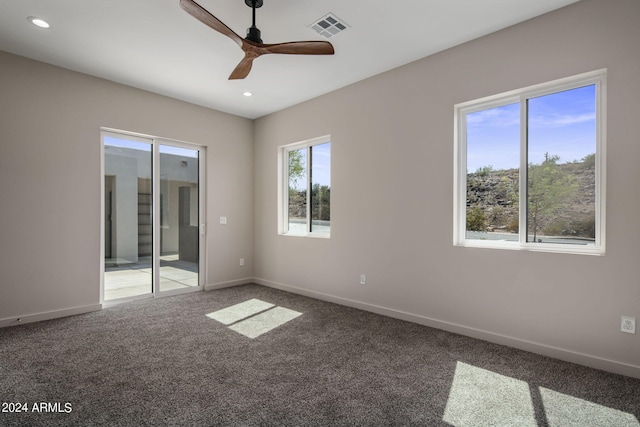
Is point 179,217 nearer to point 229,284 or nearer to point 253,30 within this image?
point 229,284

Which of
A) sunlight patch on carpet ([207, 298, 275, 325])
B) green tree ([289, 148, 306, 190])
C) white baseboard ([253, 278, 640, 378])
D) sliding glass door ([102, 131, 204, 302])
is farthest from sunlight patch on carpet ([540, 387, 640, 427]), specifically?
sliding glass door ([102, 131, 204, 302])

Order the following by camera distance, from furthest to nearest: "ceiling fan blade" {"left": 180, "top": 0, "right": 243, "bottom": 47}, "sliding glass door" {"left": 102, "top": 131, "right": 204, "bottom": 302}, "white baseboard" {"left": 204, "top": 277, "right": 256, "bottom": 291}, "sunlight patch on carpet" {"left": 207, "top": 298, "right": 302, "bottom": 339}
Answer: "white baseboard" {"left": 204, "top": 277, "right": 256, "bottom": 291}
"sliding glass door" {"left": 102, "top": 131, "right": 204, "bottom": 302}
"sunlight patch on carpet" {"left": 207, "top": 298, "right": 302, "bottom": 339}
"ceiling fan blade" {"left": 180, "top": 0, "right": 243, "bottom": 47}

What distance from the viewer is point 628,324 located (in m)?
2.46

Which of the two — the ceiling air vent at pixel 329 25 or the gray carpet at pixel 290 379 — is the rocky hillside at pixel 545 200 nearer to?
the gray carpet at pixel 290 379

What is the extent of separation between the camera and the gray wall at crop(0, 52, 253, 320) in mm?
3535

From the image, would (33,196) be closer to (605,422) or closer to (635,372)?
(605,422)

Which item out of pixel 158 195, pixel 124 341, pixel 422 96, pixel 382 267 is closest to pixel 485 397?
pixel 382 267

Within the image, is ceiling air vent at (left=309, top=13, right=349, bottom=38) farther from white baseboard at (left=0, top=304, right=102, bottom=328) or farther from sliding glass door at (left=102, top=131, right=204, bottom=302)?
white baseboard at (left=0, top=304, right=102, bottom=328)

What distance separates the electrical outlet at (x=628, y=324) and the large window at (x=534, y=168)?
53 cm

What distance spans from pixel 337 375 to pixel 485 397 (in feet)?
3.33

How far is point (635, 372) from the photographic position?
95.6 inches

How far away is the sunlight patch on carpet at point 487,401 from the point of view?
1.97m

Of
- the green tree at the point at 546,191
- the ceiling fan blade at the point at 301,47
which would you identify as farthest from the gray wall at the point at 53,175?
the green tree at the point at 546,191

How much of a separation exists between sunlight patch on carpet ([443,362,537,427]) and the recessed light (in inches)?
175
